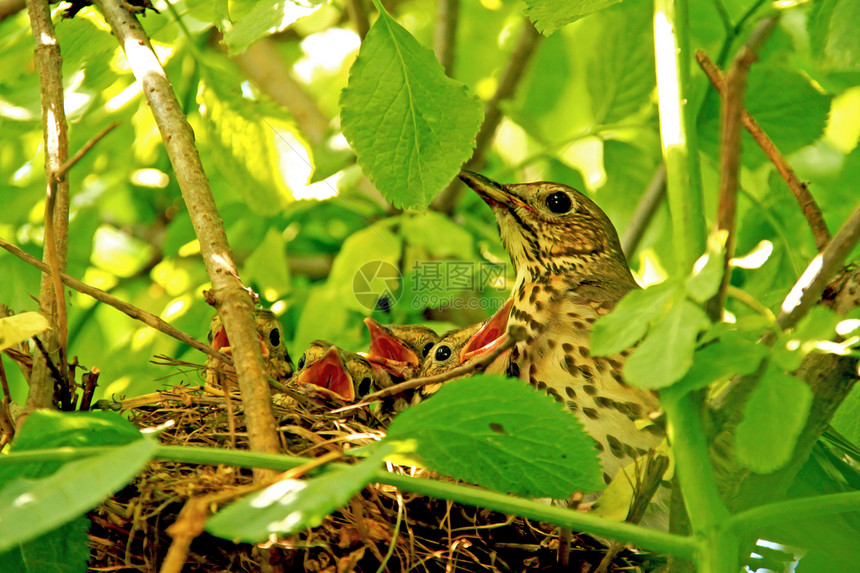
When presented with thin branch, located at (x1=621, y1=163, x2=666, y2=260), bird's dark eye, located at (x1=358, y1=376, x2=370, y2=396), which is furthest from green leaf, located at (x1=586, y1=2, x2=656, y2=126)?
bird's dark eye, located at (x1=358, y1=376, x2=370, y2=396)

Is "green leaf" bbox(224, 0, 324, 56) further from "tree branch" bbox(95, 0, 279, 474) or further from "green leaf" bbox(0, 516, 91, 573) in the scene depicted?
"green leaf" bbox(0, 516, 91, 573)

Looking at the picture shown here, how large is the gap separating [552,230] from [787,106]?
0.83 metres

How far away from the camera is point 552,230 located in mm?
2873

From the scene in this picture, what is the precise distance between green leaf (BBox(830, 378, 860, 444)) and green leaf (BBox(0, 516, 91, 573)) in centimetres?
153

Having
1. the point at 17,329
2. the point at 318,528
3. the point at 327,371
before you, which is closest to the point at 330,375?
the point at 327,371

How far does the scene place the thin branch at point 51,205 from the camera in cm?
165

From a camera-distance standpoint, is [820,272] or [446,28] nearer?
[820,272]

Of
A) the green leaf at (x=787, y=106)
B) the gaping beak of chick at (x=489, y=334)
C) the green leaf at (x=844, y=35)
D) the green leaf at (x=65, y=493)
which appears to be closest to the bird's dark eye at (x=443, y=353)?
the gaping beak of chick at (x=489, y=334)

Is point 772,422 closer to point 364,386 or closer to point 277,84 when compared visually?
point 364,386

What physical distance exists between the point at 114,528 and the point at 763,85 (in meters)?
1.94

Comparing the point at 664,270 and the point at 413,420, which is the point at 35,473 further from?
the point at 664,270

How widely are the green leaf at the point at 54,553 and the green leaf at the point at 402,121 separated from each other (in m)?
0.79

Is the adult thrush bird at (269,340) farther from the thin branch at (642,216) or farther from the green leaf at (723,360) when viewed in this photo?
the green leaf at (723,360)

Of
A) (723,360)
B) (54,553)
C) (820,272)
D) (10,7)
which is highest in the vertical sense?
(10,7)
